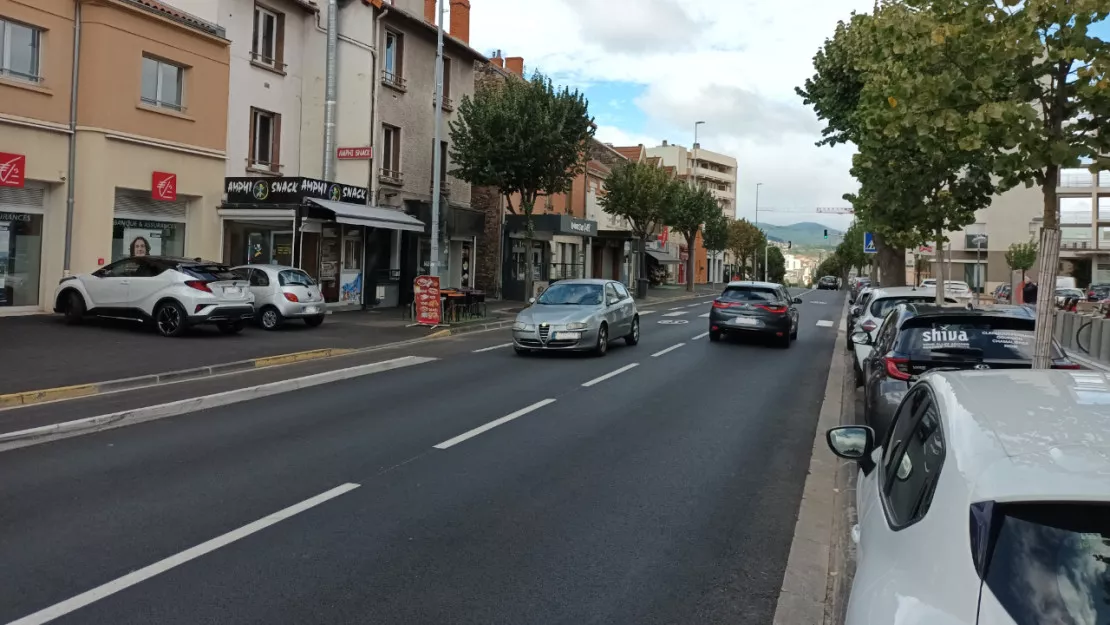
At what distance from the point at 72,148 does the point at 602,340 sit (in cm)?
1297

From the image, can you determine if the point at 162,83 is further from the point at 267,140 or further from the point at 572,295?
the point at 572,295

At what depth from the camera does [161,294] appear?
53.3ft

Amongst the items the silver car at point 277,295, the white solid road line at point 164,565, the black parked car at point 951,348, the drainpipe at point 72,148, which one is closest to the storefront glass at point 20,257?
the drainpipe at point 72,148

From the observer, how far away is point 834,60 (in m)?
21.8

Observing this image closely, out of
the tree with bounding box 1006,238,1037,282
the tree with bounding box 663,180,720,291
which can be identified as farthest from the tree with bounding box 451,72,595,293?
the tree with bounding box 1006,238,1037,282

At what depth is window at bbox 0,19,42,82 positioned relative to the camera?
56.9 feet

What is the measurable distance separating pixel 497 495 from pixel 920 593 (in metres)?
4.51

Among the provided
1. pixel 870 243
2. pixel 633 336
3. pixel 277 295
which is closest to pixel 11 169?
pixel 277 295

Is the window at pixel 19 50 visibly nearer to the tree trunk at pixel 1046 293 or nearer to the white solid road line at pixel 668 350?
the white solid road line at pixel 668 350

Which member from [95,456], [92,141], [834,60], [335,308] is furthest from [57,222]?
[834,60]

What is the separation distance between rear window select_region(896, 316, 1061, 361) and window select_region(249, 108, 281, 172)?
21.2 m

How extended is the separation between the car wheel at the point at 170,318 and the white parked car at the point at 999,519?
1583 centimetres

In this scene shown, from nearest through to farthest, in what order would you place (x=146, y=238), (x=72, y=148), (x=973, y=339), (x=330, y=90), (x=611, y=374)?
(x=973, y=339)
(x=611, y=374)
(x=72, y=148)
(x=146, y=238)
(x=330, y=90)

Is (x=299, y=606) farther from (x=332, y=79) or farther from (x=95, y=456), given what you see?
(x=332, y=79)
